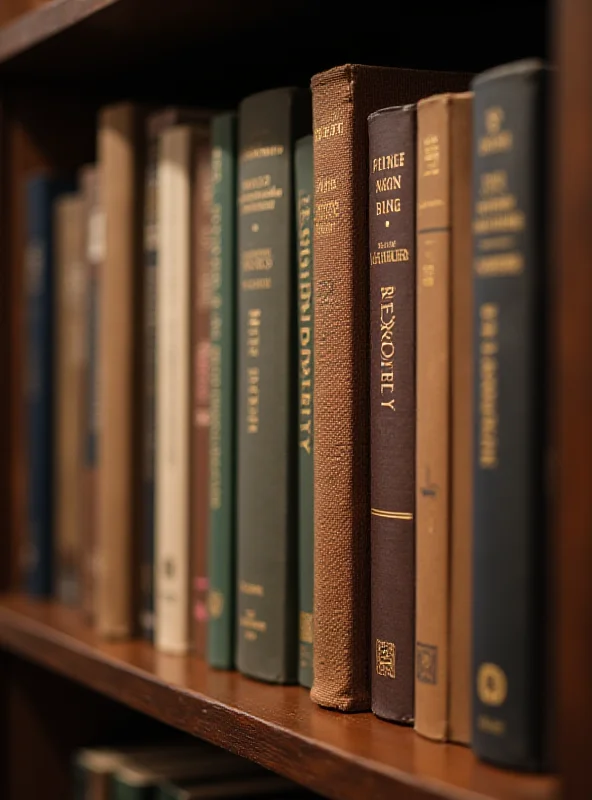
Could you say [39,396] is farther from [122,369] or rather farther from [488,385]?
[488,385]

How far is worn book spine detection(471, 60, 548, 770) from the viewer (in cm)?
48

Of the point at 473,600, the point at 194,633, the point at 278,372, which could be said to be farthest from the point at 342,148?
the point at 194,633

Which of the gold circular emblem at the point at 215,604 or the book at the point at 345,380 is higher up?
the book at the point at 345,380

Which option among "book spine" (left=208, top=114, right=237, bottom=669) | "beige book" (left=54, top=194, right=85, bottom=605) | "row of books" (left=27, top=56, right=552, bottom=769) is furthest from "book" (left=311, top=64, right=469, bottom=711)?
"beige book" (left=54, top=194, right=85, bottom=605)

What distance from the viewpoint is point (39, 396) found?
102 cm

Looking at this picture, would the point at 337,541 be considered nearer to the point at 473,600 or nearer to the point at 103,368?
the point at 473,600

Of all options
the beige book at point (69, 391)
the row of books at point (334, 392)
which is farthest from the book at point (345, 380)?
the beige book at point (69, 391)

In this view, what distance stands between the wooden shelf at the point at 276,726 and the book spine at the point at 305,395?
4 cm

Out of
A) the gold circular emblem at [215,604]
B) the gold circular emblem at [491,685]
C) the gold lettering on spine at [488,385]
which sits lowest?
the gold circular emblem at [215,604]

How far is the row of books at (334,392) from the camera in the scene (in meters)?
0.50

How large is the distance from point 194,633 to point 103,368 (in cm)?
21

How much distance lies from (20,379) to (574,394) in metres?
0.70

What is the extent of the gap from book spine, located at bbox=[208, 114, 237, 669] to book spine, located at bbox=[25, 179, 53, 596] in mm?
292

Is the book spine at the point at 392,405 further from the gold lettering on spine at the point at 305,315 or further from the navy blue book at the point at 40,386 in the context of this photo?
the navy blue book at the point at 40,386
